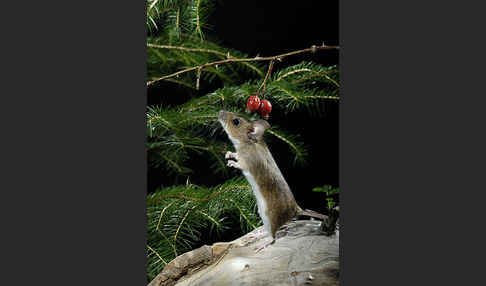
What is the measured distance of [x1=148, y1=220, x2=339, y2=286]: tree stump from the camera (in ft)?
5.05

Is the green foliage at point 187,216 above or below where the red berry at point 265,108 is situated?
below

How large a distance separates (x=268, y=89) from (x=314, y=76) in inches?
6.0

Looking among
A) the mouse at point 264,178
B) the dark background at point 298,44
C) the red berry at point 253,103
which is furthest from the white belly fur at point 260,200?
the red berry at point 253,103

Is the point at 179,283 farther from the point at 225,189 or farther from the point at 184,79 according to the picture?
the point at 184,79

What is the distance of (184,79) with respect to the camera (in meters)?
1.73

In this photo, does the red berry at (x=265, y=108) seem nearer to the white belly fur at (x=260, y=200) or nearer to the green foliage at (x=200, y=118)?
the green foliage at (x=200, y=118)

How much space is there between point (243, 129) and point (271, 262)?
419mm

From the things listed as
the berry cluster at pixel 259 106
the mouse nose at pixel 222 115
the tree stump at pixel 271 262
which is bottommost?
the tree stump at pixel 271 262

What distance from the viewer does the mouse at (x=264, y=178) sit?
1609 millimetres

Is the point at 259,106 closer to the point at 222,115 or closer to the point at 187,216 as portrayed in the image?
the point at 222,115

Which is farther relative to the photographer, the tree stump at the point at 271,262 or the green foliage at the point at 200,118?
the green foliage at the point at 200,118

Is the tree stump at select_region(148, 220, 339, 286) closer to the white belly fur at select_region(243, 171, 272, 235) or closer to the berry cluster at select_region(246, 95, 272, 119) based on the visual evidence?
the white belly fur at select_region(243, 171, 272, 235)

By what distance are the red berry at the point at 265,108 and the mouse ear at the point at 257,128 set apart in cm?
2

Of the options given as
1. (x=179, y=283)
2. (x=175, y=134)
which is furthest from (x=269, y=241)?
(x=175, y=134)
